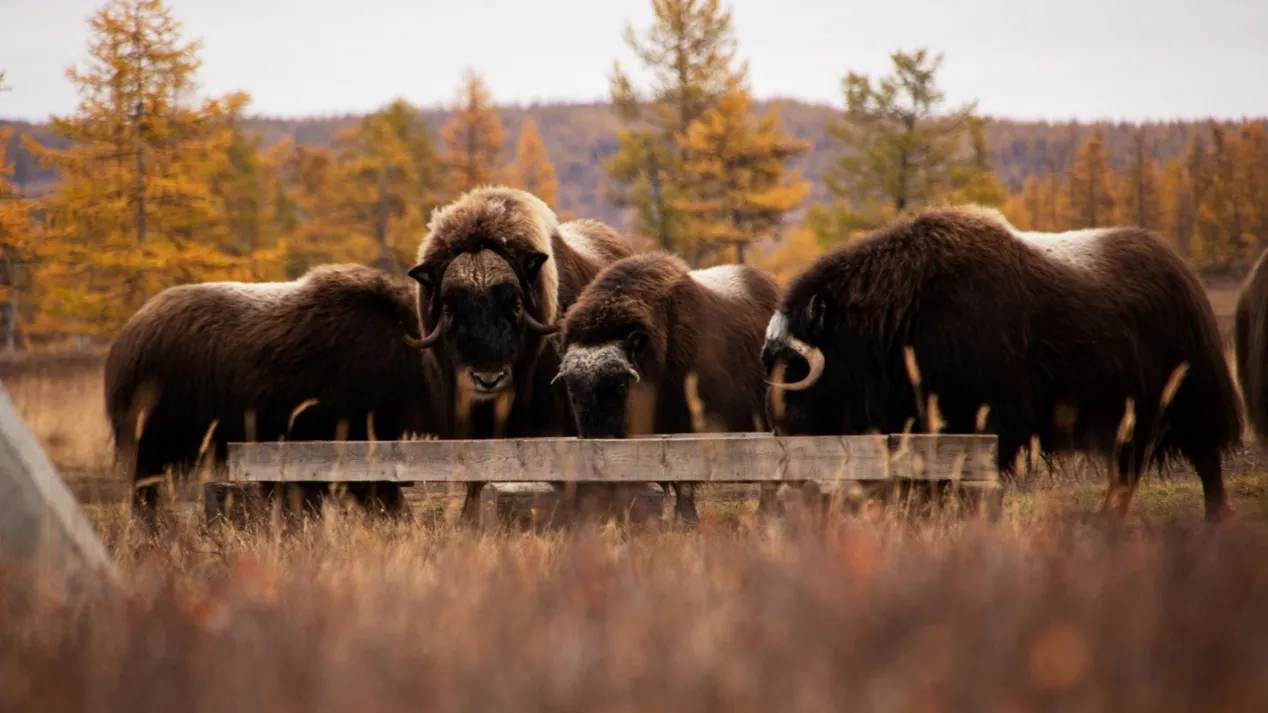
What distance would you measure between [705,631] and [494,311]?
7685mm

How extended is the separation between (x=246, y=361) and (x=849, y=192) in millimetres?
27925

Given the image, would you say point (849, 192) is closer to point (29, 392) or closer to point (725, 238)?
point (725, 238)

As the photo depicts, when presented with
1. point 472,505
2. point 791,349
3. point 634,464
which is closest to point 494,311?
point 472,505

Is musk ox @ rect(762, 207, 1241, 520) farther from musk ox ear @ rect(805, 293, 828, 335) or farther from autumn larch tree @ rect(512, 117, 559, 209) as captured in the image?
autumn larch tree @ rect(512, 117, 559, 209)

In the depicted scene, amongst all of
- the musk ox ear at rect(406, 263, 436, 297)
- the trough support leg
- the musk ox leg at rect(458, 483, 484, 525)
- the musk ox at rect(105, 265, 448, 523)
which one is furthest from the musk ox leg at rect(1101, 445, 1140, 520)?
the musk ox ear at rect(406, 263, 436, 297)

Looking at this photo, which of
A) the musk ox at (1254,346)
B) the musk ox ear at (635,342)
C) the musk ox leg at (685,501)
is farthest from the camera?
the musk ox ear at (635,342)

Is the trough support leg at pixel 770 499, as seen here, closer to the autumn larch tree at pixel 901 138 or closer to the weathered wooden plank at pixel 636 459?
the weathered wooden plank at pixel 636 459

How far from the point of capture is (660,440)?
7.61 meters

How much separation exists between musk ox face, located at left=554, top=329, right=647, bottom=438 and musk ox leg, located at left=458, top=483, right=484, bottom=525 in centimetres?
95

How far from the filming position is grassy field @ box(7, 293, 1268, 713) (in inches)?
118

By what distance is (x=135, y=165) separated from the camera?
2669 centimetres

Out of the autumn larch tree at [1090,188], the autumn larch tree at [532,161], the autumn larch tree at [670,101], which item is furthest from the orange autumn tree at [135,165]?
the autumn larch tree at [1090,188]

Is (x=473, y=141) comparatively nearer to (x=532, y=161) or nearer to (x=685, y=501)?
(x=532, y=161)

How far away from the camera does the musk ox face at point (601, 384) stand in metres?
9.59
